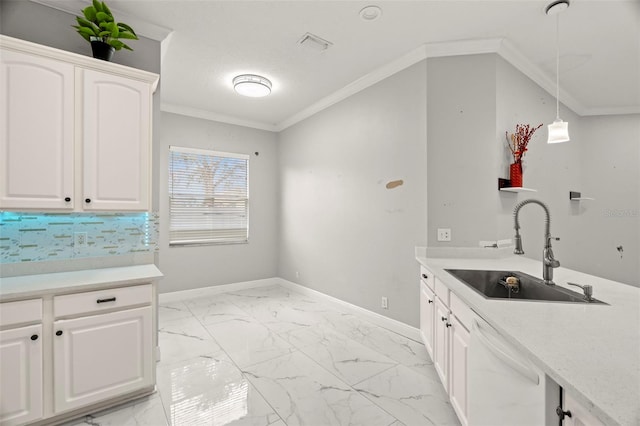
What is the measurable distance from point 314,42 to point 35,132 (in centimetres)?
218

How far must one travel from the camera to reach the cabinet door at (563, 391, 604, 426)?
0.77 m

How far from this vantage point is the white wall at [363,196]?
2977 mm

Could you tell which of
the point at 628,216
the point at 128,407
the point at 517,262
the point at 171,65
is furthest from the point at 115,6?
the point at 628,216

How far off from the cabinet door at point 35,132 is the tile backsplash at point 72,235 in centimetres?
40

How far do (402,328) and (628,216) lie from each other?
11.9 ft

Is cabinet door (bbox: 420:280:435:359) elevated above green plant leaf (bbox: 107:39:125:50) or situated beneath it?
situated beneath

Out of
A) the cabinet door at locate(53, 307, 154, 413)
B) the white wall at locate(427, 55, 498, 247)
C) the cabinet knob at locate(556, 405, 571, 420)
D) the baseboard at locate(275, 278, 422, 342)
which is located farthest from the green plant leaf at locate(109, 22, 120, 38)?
the baseboard at locate(275, 278, 422, 342)

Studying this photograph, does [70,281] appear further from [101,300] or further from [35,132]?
[35,132]

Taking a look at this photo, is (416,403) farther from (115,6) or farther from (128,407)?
(115,6)

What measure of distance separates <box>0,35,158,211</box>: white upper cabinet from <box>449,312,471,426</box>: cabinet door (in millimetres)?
2255

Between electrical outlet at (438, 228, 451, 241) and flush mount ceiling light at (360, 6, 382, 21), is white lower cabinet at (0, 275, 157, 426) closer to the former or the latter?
electrical outlet at (438, 228, 451, 241)

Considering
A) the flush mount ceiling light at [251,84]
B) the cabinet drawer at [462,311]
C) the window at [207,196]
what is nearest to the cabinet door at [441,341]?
the cabinet drawer at [462,311]

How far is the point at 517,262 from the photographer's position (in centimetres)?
246

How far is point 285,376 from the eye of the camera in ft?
7.67
